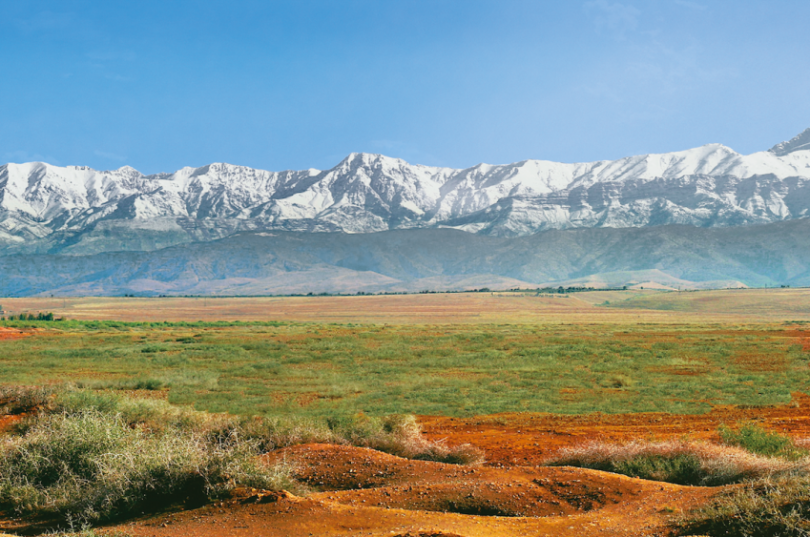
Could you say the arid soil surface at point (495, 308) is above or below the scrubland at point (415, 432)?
below

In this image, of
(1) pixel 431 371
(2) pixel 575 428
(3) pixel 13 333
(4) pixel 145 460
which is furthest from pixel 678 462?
(3) pixel 13 333

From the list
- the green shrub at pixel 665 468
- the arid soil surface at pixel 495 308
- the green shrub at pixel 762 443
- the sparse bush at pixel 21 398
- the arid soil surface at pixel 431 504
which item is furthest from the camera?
the arid soil surface at pixel 495 308

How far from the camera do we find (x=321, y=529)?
27.6 feet

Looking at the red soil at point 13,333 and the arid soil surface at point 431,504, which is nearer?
the arid soil surface at point 431,504

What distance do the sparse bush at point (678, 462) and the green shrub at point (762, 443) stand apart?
585 millimetres

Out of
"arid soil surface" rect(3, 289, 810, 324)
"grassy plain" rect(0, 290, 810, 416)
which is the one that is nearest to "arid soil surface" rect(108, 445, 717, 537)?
"grassy plain" rect(0, 290, 810, 416)

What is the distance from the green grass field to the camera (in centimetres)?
2397

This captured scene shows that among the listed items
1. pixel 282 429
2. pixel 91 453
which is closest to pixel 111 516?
Result: pixel 91 453

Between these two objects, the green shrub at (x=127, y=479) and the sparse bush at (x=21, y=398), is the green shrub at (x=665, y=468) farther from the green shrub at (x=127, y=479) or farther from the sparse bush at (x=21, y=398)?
the sparse bush at (x=21, y=398)

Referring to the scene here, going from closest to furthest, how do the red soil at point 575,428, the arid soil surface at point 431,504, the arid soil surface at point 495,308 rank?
1. the arid soil surface at point 431,504
2. the red soil at point 575,428
3. the arid soil surface at point 495,308

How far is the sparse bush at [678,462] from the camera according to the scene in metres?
10.4

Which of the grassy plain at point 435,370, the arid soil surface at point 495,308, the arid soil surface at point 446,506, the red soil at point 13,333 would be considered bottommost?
the arid soil surface at point 495,308

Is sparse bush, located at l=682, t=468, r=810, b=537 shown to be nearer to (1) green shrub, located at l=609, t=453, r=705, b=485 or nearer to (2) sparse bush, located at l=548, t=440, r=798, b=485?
(2) sparse bush, located at l=548, t=440, r=798, b=485

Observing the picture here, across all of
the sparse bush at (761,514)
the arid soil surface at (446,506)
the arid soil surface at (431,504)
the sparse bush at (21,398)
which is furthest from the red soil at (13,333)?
the sparse bush at (761,514)
